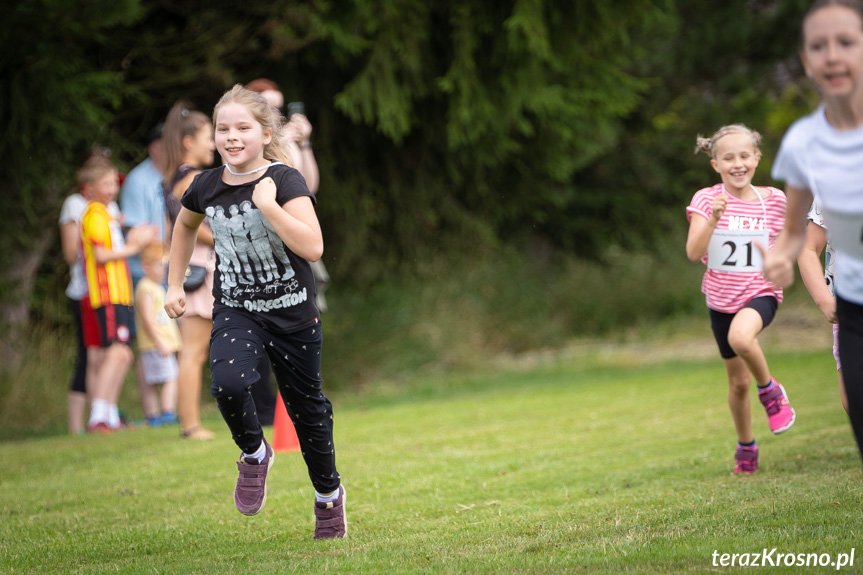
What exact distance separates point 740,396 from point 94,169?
5.80 metres

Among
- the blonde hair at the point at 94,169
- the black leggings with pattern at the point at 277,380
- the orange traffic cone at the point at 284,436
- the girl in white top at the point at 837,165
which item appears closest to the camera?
the girl in white top at the point at 837,165

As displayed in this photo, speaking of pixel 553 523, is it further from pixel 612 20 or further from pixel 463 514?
pixel 612 20

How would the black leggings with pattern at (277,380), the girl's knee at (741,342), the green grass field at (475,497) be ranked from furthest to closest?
1. the girl's knee at (741,342)
2. the black leggings with pattern at (277,380)
3. the green grass field at (475,497)

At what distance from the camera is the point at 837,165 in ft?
10.4

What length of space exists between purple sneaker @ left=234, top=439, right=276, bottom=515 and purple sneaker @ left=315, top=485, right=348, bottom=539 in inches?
11.0

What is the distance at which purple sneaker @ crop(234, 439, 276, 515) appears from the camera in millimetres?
4281

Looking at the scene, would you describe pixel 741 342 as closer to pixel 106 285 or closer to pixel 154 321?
pixel 106 285

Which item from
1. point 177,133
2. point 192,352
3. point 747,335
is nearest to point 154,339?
point 192,352

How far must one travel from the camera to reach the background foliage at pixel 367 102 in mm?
9328

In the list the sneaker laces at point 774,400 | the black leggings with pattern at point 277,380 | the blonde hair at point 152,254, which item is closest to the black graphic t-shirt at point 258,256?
the black leggings with pattern at point 277,380

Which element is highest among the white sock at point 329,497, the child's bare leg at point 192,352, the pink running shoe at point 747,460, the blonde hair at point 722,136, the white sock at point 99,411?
the blonde hair at point 722,136

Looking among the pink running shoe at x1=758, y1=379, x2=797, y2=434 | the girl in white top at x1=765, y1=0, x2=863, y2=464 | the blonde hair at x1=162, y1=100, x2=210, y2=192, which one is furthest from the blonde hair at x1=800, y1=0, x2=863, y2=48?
the blonde hair at x1=162, y1=100, x2=210, y2=192

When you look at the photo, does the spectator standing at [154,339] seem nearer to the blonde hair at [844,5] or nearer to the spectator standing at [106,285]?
the spectator standing at [106,285]

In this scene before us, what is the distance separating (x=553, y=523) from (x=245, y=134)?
2183 millimetres
